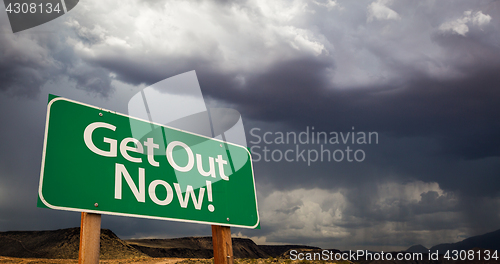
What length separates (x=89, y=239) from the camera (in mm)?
2707

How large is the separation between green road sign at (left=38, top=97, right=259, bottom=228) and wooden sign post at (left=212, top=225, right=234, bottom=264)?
0.42ft

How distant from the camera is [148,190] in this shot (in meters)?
3.19

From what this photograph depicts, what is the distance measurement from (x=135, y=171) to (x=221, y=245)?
4.20ft

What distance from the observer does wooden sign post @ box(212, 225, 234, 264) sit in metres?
3.78

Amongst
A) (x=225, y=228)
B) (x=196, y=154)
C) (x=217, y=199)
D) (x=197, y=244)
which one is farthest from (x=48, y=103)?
(x=197, y=244)

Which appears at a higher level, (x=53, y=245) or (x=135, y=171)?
(x=135, y=171)

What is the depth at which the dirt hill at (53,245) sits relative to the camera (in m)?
56.9

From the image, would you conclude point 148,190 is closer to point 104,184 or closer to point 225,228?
point 104,184

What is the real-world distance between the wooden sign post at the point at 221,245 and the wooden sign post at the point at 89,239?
52.2 inches

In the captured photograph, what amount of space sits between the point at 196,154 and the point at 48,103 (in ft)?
4.87

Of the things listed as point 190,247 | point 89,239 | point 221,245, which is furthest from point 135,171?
point 190,247

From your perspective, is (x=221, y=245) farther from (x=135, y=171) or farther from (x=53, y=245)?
(x=53, y=245)

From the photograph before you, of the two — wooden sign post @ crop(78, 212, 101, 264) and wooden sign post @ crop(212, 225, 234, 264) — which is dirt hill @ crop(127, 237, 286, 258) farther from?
wooden sign post @ crop(78, 212, 101, 264)

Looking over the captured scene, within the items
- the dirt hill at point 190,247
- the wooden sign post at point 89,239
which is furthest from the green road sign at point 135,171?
the dirt hill at point 190,247
